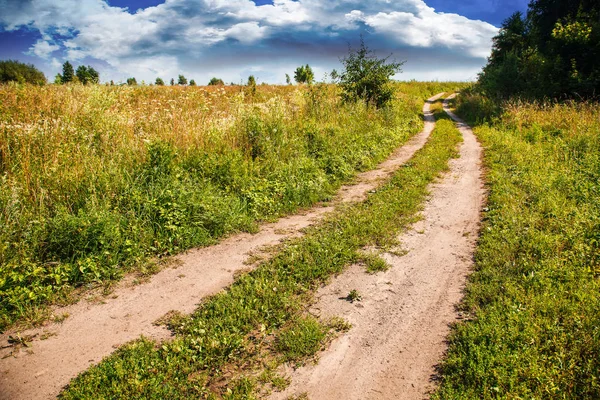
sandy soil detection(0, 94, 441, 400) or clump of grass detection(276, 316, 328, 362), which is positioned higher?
sandy soil detection(0, 94, 441, 400)

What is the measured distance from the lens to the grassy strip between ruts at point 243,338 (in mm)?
3139

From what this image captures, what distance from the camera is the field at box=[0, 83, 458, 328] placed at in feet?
15.8

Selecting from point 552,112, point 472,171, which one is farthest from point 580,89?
point 472,171

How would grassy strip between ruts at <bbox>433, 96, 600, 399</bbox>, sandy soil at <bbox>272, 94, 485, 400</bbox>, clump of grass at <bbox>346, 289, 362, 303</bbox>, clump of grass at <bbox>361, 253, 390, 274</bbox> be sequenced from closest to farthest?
1. grassy strip between ruts at <bbox>433, 96, 600, 399</bbox>
2. sandy soil at <bbox>272, 94, 485, 400</bbox>
3. clump of grass at <bbox>346, 289, 362, 303</bbox>
4. clump of grass at <bbox>361, 253, 390, 274</bbox>

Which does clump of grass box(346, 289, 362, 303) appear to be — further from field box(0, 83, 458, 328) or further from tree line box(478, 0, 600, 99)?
tree line box(478, 0, 600, 99)

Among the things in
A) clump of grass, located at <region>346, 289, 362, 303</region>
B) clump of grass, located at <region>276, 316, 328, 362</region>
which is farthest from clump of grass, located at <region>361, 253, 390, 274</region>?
clump of grass, located at <region>276, 316, 328, 362</region>

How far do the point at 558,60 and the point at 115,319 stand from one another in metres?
24.1

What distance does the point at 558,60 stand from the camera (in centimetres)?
1912

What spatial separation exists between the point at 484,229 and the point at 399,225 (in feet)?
4.75

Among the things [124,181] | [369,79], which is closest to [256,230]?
[124,181]

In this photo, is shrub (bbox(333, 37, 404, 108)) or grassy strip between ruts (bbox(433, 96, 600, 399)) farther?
shrub (bbox(333, 37, 404, 108))

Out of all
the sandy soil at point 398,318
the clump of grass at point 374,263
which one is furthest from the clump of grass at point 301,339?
the clump of grass at point 374,263

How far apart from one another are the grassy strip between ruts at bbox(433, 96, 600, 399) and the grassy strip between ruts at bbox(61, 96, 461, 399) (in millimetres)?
1459

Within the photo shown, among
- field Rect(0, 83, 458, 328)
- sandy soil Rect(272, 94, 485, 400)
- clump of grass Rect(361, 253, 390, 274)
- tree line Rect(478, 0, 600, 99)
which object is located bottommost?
sandy soil Rect(272, 94, 485, 400)
